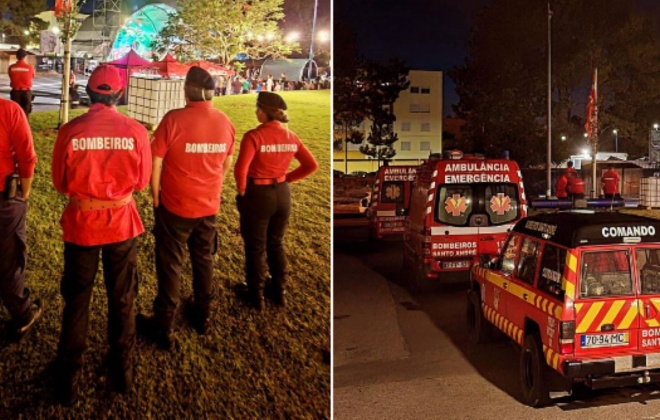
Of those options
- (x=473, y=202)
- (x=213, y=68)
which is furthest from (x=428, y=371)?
(x=213, y=68)

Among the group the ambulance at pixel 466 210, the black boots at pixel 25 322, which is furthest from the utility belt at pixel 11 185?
the ambulance at pixel 466 210

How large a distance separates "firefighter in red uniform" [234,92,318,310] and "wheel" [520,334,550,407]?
3.64m

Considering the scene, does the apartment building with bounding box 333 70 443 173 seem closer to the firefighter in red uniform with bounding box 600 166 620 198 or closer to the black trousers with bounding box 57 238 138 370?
the firefighter in red uniform with bounding box 600 166 620 198

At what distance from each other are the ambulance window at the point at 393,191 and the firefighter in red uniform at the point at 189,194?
1433 cm

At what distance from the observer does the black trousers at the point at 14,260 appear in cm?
420

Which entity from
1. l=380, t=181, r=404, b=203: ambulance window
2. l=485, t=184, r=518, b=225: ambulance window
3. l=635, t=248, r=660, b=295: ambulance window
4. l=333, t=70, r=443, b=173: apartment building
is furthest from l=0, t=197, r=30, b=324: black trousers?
l=333, t=70, r=443, b=173: apartment building

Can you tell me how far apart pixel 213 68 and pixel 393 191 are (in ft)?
47.5

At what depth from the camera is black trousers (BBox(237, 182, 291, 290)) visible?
4738 mm

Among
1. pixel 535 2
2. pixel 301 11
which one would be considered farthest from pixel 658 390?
pixel 535 2

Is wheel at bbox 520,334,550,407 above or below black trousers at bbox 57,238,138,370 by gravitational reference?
below

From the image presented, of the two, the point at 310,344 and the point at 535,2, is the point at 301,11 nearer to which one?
the point at 310,344

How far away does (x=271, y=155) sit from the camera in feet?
15.5

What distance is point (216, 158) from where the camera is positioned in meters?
4.49

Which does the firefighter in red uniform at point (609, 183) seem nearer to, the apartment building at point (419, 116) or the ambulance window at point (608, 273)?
the ambulance window at point (608, 273)
